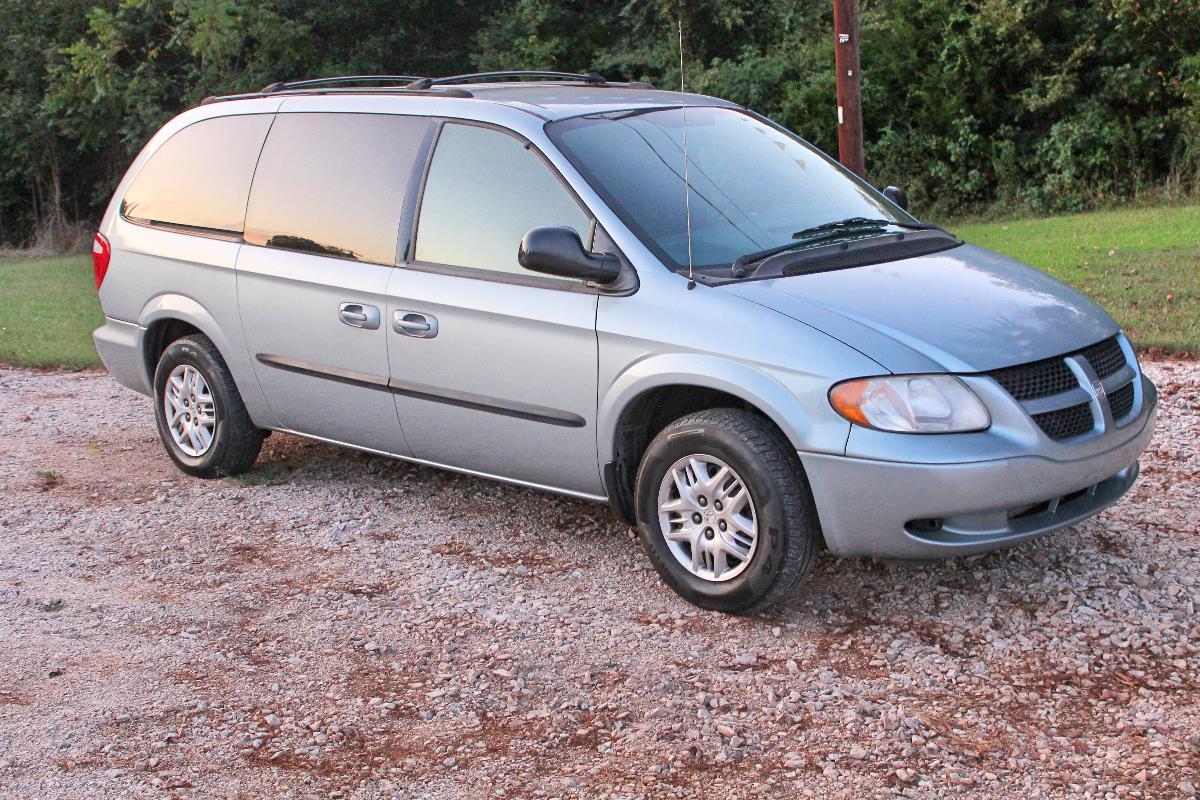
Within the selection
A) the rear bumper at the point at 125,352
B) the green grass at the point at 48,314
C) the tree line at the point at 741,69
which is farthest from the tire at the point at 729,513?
the tree line at the point at 741,69

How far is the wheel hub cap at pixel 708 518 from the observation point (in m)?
4.60

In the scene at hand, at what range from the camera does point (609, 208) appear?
16.4 ft

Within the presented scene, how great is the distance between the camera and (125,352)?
6918 mm

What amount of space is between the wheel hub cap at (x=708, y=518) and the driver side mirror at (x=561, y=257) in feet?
2.52

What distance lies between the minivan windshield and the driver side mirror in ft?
0.74

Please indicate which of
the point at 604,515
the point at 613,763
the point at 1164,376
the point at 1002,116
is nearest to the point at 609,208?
the point at 604,515

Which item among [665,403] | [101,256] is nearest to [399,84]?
[101,256]

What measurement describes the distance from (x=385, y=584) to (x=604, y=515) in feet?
3.76

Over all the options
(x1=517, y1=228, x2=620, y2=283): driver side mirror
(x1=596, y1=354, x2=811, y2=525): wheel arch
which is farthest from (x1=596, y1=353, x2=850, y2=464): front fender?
(x1=517, y1=228, x2=620, y2=283): driver side mirror

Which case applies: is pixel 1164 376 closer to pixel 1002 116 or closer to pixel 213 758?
pixel 213 758

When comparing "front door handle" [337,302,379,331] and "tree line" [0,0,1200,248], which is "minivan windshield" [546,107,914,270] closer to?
"front door handle" [337,302,379,331]

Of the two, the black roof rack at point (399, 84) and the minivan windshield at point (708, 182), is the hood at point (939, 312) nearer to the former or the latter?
the minivan windshield at point (708, 182)

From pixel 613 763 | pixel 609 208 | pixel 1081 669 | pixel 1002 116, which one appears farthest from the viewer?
pixel 1002 116

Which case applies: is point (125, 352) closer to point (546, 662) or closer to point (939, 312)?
point (546, 662)
